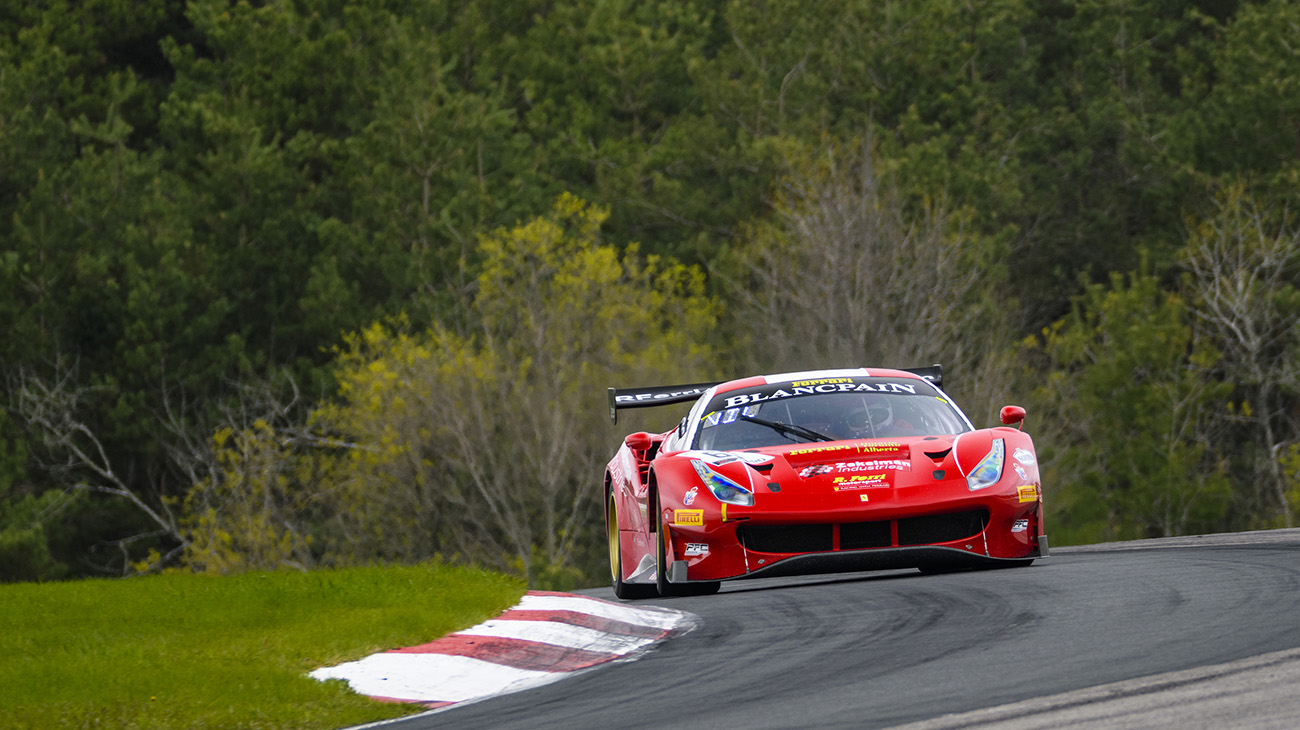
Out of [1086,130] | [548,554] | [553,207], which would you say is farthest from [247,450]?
[1086,130]

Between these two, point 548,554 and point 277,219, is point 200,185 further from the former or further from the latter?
point 548,554

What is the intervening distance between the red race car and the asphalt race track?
20 cm

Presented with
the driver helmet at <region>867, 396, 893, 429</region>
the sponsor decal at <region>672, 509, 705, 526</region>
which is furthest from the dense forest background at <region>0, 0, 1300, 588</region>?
the sponsor decal at <region>672, 509, 705, 526</region>

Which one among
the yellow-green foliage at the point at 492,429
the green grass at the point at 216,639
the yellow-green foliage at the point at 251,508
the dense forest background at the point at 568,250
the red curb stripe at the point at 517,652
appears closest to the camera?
the green grass at the point at 216,639

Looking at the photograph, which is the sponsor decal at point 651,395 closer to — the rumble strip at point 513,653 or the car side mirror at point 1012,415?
the car side mirror at point 1012,415

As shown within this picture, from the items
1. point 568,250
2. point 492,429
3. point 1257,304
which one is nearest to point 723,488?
point 492,429

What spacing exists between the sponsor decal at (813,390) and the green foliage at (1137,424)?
2865 centimetres

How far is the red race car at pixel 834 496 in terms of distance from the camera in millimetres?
9305

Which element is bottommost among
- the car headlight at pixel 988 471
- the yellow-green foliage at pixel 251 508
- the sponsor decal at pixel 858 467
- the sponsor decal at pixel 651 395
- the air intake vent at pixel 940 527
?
the yellow-green foliage at pixel 251 508

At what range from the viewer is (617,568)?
456 inches

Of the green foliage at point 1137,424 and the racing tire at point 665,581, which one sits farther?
the green foliage at point 1137,424

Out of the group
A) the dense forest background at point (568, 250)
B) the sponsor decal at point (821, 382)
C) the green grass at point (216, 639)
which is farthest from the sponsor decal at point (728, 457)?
the dense forest background at point (568, 250)

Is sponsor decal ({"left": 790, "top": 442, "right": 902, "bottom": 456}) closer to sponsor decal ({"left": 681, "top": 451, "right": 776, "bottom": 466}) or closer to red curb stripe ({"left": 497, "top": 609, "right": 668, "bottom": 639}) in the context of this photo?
sponsor decal ({"left": 681, "top": 451, "right": 776, "bottom": 466})

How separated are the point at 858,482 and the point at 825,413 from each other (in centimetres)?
129
